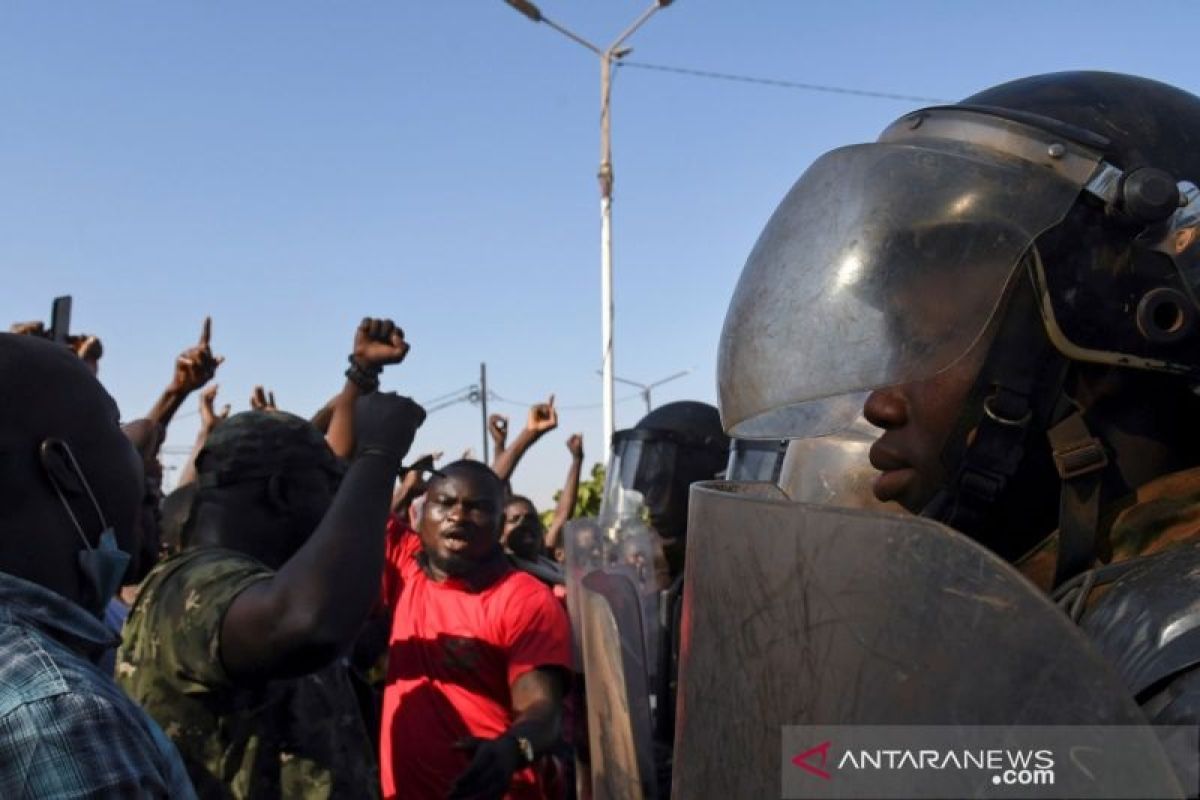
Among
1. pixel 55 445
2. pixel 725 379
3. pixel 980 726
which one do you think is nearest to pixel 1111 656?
pixel 980 726

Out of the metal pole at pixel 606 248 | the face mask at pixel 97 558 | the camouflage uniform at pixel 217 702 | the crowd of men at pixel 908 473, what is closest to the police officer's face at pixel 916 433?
the crowd of men at pixel 908 473

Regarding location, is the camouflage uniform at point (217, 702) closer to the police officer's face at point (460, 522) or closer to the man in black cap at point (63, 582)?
the man in black cap at point (63, 582)

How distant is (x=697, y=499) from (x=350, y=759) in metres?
2.35

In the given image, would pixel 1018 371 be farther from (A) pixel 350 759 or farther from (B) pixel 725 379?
(A) pixel 350 759

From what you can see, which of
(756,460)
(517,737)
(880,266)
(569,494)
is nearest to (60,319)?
(517,737)

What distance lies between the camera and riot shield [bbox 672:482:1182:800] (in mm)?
991

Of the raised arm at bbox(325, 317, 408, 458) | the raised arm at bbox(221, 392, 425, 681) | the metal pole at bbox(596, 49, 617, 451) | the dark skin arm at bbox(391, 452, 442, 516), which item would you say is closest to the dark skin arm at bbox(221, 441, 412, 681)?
the raised arm at bbox(221, 392, 425, 681)

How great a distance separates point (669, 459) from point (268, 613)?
3396 mm

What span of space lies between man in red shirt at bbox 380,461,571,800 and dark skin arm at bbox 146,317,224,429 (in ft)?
4.22

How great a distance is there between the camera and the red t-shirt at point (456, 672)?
4676 millimetres

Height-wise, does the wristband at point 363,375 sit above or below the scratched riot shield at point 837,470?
above

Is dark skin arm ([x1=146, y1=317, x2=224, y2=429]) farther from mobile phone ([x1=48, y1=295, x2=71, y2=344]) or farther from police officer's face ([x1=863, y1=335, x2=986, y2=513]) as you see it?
police officer's face ([x1=863, y1=335, x2=986, y2=513])

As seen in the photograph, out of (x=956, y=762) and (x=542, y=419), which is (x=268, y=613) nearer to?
(x=956, y=762)

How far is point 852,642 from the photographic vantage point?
44.8 inches
